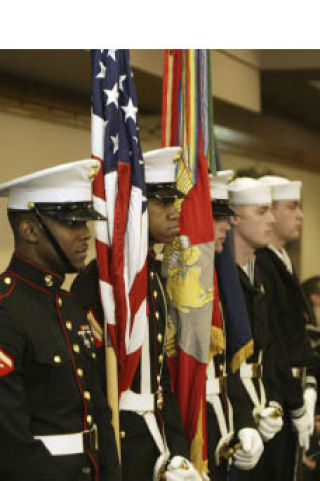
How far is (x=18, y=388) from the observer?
234cm

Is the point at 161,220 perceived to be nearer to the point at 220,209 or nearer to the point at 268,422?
the point at 220,209

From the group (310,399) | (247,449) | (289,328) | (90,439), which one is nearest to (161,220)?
(90,439)

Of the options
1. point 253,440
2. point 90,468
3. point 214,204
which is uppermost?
point 214,204

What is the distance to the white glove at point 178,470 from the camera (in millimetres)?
2975

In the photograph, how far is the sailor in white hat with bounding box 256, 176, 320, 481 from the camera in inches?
175

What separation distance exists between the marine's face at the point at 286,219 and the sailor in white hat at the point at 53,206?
94.6 inches

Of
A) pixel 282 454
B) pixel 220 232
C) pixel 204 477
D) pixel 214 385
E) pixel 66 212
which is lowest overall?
pixel 282 454

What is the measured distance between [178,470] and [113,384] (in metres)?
0.41

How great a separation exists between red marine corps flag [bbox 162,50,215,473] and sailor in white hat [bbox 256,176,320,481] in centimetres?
108

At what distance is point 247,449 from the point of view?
361cm

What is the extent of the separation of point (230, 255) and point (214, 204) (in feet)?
0.73

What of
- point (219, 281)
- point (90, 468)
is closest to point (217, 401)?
point (219, 281)

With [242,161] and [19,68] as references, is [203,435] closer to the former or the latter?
[19,68]

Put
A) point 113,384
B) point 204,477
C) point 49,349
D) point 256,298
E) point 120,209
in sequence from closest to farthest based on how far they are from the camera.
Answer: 1. point 49,349
2. point 113,384
3. point 120,209
4. point 204,477
5. point 256,298
